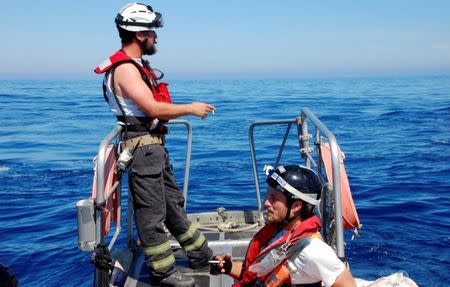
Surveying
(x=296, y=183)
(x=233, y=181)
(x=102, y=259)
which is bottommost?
(x=233, y=181)

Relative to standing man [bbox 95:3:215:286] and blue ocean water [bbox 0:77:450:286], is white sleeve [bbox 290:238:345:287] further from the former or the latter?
blue ocean water [bbox 0:77:450:286]

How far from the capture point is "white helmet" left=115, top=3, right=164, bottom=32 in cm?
389

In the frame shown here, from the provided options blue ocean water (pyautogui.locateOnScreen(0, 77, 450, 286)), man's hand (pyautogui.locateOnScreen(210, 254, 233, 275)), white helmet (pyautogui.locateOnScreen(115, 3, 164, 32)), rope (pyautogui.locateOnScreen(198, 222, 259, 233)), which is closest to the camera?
man's hand (pyautogui.locateOnScreen(210, 254, 233, 275))

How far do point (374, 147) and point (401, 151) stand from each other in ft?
2.89

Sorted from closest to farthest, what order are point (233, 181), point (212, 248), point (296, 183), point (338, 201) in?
1. point (296, 183)
2. point (338, 201)
3. point (212, 248)
4. point (233, 181)

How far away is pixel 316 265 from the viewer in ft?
9.31

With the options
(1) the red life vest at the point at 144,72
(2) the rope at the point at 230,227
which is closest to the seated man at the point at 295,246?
(1) the red life vest at the point at 144,72

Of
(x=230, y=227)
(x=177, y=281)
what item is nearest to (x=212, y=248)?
(x=230, y=227)

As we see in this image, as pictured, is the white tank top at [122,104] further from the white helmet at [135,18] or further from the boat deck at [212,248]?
the boat deck at [212,248]

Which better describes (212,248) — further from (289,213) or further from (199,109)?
(289,213)

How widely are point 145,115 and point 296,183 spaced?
1404mm

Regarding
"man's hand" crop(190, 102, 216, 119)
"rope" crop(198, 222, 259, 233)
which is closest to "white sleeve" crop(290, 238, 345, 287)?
"man's hand" crop(190, 102, 216, 119)

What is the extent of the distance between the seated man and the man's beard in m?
1.41

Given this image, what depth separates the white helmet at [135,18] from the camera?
389 cm
